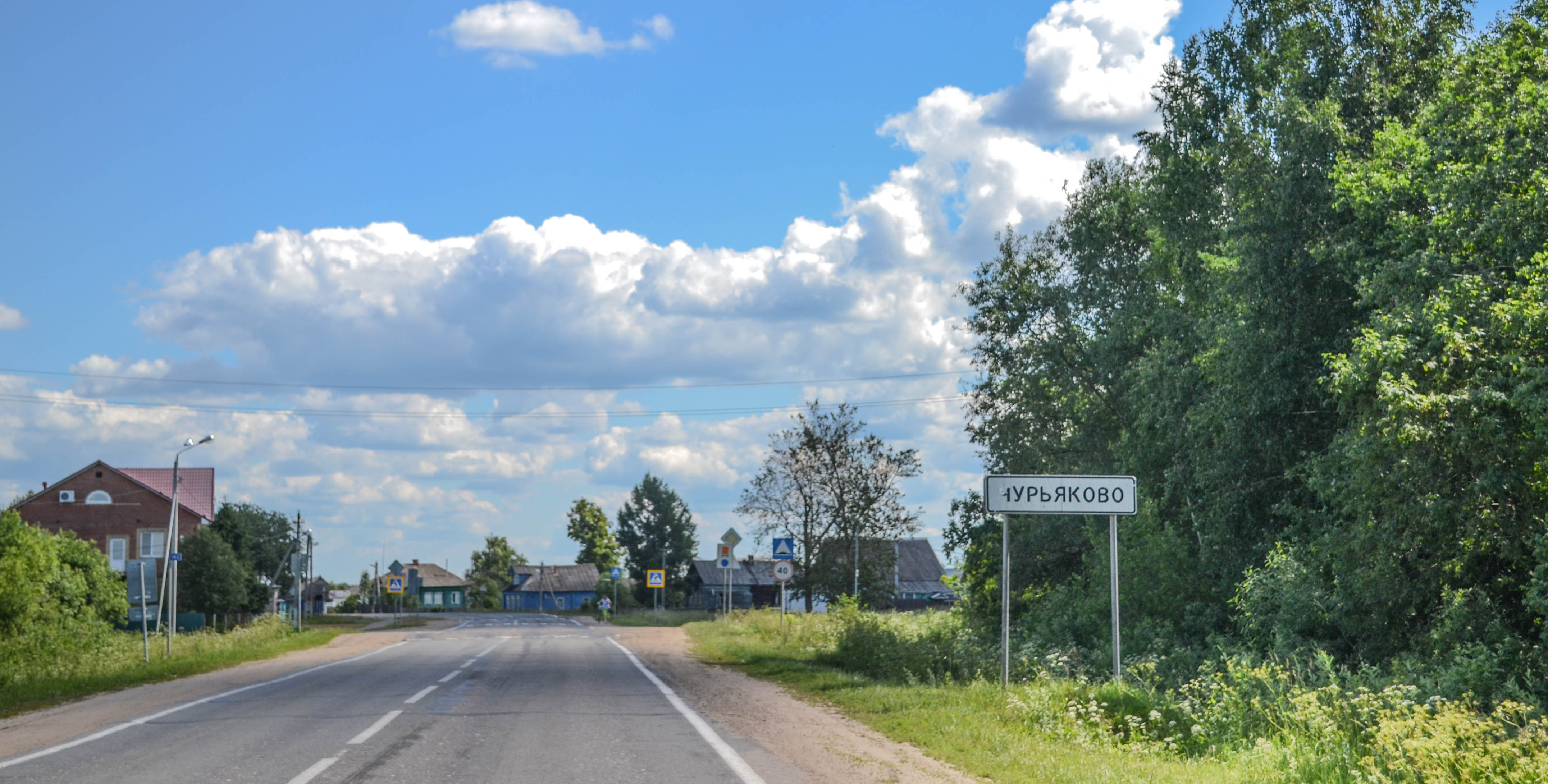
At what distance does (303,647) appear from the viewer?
35.9 metres

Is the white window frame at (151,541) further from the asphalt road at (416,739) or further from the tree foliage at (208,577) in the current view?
the asphalt road at (416,739)

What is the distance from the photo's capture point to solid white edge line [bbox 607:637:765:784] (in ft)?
29.5

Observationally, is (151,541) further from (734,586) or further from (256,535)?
(734,586)

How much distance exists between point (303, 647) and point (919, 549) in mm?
73844

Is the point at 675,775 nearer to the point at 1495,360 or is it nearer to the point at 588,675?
the point at 1495,360

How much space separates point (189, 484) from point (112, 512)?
5260 mm

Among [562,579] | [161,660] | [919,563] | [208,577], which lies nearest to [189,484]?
[208,577]

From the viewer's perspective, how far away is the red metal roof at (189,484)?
65.9 meters

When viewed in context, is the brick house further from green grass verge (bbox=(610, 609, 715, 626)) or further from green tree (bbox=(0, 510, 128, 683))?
green tree (bbox=(0, 510, 128, 683))

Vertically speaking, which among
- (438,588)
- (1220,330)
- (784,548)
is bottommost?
(438,588)

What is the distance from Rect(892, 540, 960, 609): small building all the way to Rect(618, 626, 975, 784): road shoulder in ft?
240

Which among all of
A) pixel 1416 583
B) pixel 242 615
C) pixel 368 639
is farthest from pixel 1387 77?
Answer: pixel 242 615

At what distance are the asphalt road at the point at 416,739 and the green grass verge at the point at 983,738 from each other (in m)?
1.95

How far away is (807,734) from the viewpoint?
11844mm
